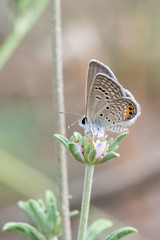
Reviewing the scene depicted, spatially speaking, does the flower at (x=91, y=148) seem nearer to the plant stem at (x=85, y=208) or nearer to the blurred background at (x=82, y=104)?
the plant stem at (x=85, y=208)

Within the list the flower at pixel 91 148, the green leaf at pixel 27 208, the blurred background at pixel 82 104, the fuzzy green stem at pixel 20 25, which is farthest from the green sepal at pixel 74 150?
the blurred background at pixel 82 104

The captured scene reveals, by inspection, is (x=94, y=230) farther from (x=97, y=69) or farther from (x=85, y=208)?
(x=97, y=69)

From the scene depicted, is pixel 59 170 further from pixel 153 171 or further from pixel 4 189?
pixel 153 171

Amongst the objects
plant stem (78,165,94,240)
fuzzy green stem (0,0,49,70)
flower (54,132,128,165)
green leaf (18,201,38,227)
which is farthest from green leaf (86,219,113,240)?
fuzzy green stem (0,0,49,70)

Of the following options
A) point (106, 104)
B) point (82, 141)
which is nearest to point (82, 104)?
point (106, 104)

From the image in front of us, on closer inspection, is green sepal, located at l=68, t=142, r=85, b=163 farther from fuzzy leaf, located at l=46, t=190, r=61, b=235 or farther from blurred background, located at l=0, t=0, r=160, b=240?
blurred background, located at l=0, t=0, r=160, b=240

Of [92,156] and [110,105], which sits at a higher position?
[110,105]

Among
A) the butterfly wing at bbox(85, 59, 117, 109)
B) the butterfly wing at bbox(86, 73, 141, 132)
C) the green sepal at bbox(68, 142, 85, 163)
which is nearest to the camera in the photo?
the green sepal at bbox(68, 142, 85, 163)

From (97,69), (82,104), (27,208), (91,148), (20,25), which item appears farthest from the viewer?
(82,104)
